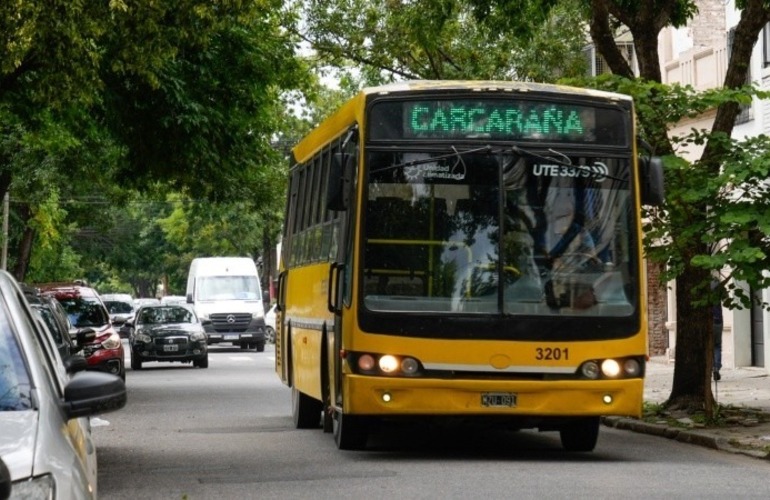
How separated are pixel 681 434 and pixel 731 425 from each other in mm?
993

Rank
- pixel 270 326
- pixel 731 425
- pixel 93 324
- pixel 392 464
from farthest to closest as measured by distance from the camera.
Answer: pixel 270 326 → pixel 93 324 → pixel 731 425 → pixel 392 464

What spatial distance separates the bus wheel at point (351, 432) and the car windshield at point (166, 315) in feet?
83.0

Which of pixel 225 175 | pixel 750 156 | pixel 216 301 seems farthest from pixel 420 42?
pixel 216 301

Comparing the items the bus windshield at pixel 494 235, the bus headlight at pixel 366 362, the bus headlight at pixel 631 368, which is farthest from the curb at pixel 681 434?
the bus headlight at pixel 366 362

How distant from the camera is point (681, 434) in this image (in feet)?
58.7

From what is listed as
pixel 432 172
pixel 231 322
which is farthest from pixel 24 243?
pixel 432 172

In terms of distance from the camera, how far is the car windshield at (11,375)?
621 centimetres

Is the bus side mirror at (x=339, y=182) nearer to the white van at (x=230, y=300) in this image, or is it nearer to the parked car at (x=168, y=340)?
the parked car at (x=168, y=340)

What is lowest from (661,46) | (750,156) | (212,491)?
(212,491)

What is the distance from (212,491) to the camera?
12.5m

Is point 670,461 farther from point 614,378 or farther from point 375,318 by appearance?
point 375,318

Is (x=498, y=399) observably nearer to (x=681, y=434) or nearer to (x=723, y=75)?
(x=681, y=434)

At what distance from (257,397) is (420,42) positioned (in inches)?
242

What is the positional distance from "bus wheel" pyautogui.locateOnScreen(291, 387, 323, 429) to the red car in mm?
8999
